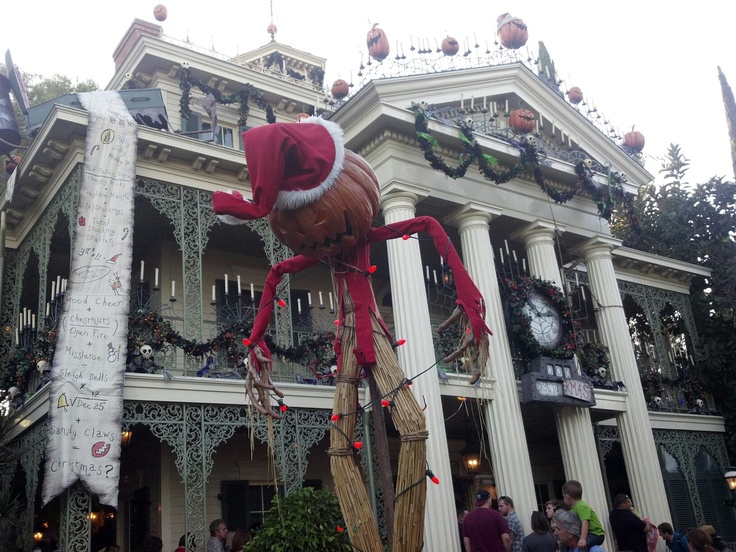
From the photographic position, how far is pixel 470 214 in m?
13.1

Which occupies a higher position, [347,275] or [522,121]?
[522,121]

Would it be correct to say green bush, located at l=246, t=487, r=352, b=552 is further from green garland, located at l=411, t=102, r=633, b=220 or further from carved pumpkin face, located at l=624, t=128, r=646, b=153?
carved pumpkin face, located at l=624, t=128, r=646, b=153

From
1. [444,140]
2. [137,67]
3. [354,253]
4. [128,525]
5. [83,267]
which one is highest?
[137,67]

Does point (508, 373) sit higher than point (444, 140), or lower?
lower

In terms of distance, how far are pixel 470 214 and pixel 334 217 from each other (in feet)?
28.4

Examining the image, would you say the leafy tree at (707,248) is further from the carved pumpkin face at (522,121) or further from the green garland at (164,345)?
the green garland at (164,345)

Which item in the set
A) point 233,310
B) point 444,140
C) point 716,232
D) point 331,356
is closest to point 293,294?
point 233,310

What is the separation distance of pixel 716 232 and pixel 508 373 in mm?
10244

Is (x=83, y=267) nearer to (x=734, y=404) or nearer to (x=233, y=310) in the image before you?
(x=233, y=310)

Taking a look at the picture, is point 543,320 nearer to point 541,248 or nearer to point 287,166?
point 541,248

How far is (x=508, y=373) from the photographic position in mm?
12211

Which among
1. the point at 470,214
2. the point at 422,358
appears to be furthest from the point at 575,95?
the point at 422,358

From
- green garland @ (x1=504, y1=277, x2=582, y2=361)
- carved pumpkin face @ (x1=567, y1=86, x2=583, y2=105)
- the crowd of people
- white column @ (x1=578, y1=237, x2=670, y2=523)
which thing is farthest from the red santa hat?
carved pumpkin face @ (x1=567, y1=86, x2=583, y2=105)

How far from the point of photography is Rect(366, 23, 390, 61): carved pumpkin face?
12.9 m
